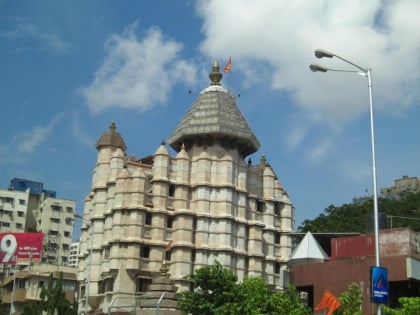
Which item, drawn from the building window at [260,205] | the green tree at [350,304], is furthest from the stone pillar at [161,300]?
the building window at [260,205]

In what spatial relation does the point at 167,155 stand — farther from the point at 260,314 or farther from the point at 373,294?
the point at 373,294

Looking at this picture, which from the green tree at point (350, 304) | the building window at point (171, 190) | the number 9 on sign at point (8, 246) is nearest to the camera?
the green tree at point (350, 304)

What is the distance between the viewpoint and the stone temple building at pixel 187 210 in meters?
53.1

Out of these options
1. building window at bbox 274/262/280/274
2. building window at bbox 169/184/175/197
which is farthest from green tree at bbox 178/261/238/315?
building window at bbox 274/262/280/274

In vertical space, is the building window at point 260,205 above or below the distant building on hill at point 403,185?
below

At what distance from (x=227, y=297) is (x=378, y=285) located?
1636cm

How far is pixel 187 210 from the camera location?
54.6 m

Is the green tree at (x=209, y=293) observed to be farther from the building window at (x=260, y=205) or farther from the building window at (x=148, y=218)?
the building window at (x=260, y=205)

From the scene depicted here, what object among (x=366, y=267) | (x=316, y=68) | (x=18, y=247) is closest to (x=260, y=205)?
(x=366, y=267)

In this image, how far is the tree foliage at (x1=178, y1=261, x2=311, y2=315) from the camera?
35.8 metres

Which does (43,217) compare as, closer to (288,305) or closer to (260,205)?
(260,205)

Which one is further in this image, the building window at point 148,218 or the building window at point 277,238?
the building window at point 277,238

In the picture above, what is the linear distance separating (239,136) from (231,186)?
4.79m

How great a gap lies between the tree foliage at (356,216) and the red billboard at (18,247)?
30353 millimetres
